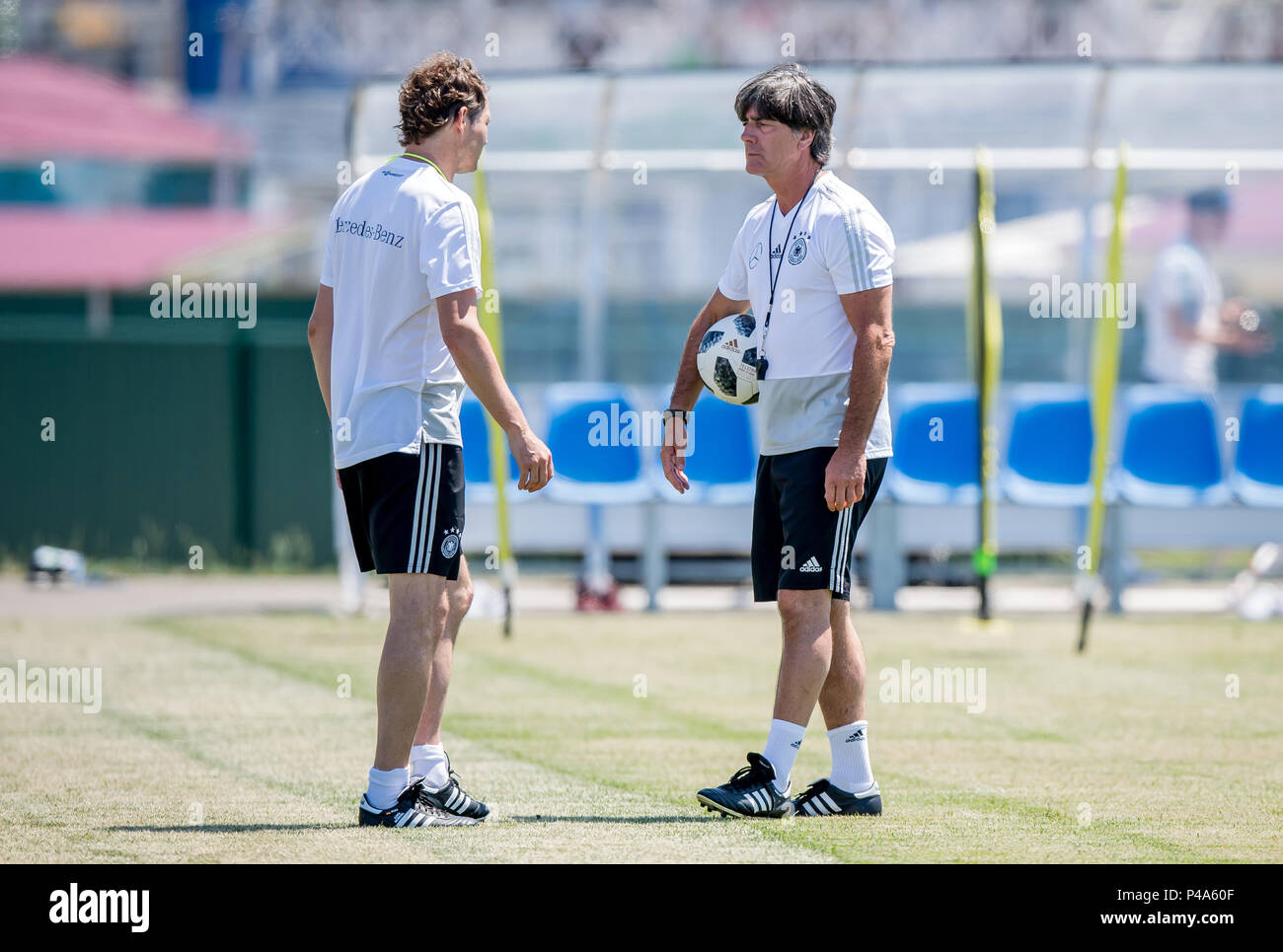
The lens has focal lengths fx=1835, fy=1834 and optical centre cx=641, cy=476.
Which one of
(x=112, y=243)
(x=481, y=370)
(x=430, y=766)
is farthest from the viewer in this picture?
(x=112, y=243)

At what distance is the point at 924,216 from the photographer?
17.3 metres

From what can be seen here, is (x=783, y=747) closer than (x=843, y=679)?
Yes

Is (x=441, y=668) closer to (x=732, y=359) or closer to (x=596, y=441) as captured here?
(x=732, y=359)

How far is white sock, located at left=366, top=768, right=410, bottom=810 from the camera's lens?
541 cm

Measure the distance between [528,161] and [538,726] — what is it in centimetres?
622

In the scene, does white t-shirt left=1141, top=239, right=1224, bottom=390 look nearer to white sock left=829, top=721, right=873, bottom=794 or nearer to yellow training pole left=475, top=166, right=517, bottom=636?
yellow training pole left=475, top=166, right=517, bottom=636

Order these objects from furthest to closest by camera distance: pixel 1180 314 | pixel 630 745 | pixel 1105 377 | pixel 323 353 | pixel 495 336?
pixel 1180 314, pixel 495 336, pixel 1105 377, pixel 630 745, pixel 323 353

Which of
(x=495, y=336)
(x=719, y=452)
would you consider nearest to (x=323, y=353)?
(x=495, y=336)

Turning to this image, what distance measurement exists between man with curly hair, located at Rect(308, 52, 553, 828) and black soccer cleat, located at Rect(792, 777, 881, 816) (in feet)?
3.31

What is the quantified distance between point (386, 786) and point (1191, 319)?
9.18 m

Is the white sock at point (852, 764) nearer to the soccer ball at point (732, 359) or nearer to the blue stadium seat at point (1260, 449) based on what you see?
the soccer ball at point (732, 359)

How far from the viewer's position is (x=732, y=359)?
19.5 feet

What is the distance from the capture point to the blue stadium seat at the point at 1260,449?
41.8 feet
